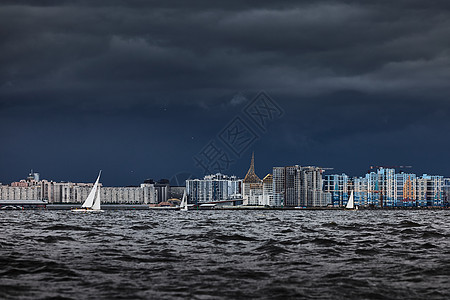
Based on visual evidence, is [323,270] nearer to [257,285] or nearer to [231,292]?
[257,285]

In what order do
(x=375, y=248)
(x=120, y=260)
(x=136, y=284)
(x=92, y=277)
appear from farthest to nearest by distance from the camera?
(x=375, y=248) < (x=120, y=260) < (x=92, y=277) < (x=136, y=284)

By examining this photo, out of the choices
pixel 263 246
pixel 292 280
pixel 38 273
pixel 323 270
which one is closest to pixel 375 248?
pixel 263 246

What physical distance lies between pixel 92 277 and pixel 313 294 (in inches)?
355

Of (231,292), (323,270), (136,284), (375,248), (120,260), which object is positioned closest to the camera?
(231,292)

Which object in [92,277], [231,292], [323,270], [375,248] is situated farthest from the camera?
[375,248]

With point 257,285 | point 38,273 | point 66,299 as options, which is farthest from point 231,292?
point 38,273

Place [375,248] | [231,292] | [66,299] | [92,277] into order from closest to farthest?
[66,299] → [231,292] → [92,277] → [375,248]

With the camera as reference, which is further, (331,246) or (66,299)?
(331,246)

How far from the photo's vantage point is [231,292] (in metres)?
19.2

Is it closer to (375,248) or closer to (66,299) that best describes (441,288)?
(66,299)

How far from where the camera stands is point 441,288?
19969mm

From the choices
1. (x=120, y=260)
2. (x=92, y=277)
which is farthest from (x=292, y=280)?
(x=120, y=260)

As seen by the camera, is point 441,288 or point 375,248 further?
point 375,248

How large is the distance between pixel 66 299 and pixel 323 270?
38.3ft
